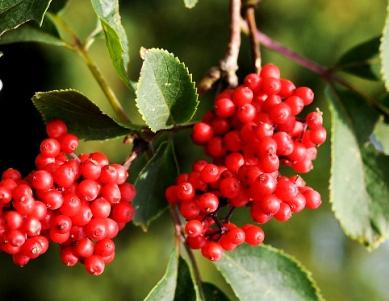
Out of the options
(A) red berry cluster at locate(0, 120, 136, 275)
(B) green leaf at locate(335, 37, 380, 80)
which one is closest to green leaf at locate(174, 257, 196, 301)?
(A) red berry cluster at locate(0, 120, 136, 275)

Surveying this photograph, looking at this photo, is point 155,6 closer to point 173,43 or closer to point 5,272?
point 173,43

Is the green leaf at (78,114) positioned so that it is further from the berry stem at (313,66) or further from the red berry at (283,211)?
the berry stem at (313,66)

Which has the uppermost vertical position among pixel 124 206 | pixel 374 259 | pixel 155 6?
pixel 124 206

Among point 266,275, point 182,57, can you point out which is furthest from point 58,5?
point 182,57

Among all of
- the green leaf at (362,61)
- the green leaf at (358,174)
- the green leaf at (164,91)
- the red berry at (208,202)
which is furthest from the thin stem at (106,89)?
the green leaf at (362,61)

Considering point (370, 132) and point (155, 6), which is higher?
point (370, 132)

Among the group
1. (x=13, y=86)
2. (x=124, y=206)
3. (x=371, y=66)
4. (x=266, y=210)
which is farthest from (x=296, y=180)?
(x=13, y=86)
